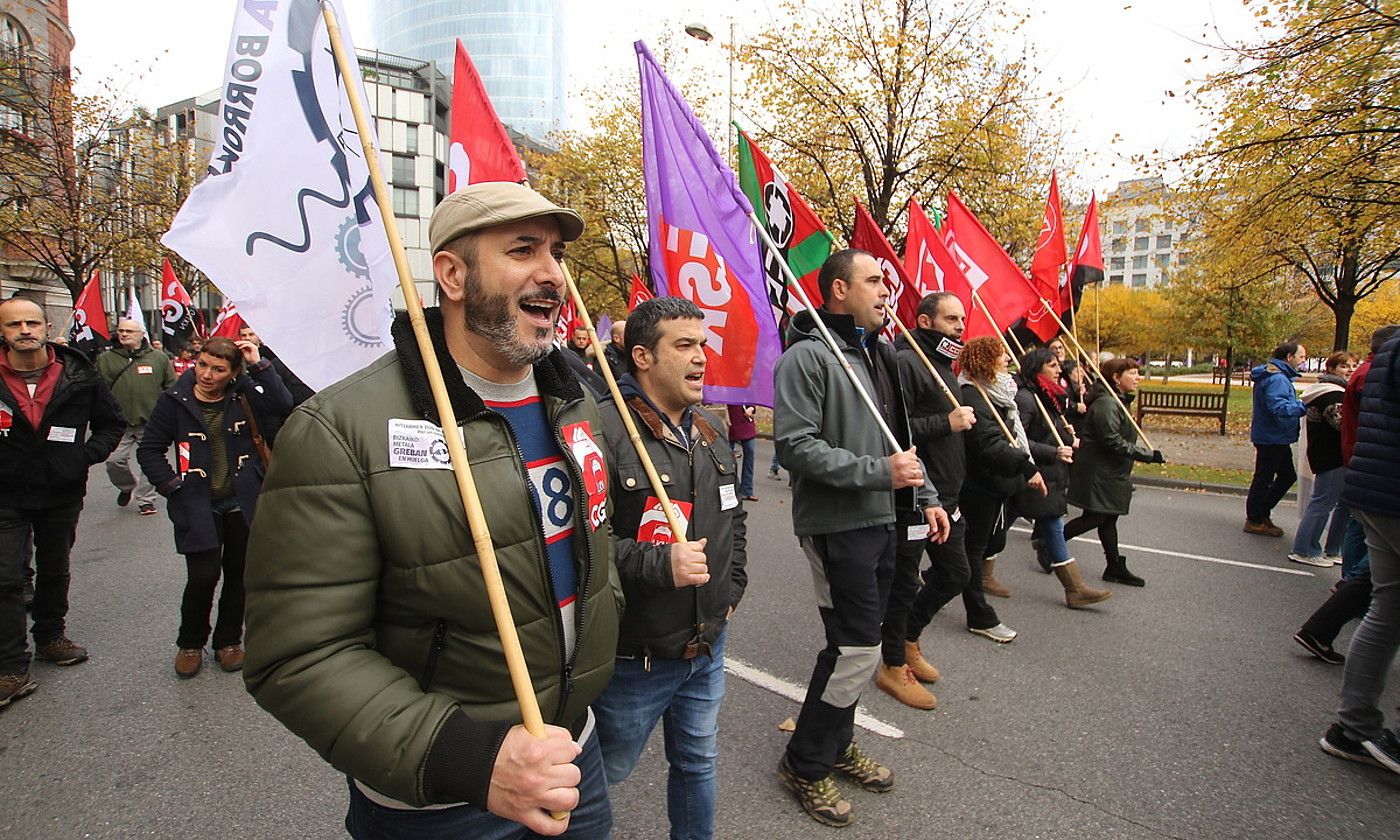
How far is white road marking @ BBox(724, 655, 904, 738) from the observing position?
11.9ft

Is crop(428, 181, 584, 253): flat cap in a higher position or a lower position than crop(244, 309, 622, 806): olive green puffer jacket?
higher

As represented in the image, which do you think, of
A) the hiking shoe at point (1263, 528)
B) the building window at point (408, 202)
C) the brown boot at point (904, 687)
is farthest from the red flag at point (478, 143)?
the building window at point (408, 202)

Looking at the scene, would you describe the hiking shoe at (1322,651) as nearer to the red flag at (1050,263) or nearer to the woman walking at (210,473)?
the red flag at (1050,263)

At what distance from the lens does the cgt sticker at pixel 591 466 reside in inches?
66.3

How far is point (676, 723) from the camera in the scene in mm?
2457

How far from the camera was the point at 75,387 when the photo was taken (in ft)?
13.6

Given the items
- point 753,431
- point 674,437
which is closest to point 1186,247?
point 753,431

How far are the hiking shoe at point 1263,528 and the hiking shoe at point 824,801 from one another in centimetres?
685

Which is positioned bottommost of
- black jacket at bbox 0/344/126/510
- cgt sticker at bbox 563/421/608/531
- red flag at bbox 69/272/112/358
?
black jacket at bbox 0/344/126/510

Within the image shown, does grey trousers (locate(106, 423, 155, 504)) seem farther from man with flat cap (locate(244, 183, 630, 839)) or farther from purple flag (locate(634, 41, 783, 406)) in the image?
man with flat cap (locate(244, 183, 630, 839))

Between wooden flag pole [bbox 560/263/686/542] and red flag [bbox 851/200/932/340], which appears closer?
wooden flag pole [bbox 560/263/686/542]

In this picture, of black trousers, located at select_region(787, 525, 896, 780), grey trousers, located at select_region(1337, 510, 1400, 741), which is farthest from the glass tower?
grey trousers, located at select_region(1337, 510, 1400, 741)

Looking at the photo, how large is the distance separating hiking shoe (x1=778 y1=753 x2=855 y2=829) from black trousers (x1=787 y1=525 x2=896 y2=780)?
1.9 inches

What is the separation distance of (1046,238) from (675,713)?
6589 mm
